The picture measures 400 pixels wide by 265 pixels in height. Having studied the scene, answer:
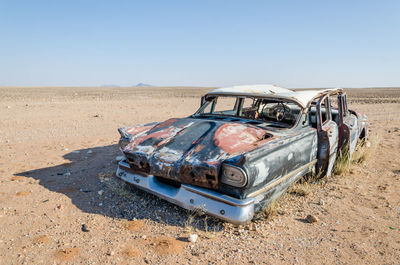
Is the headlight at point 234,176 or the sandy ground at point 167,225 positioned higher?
the headlight at point 234,176

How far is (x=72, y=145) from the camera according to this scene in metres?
6.67

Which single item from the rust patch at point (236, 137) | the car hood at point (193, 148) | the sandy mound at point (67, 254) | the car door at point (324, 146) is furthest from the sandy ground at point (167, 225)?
the rust patch at point (236, 137)

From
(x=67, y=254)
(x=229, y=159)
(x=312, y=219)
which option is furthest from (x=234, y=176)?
(x=67, y=254)

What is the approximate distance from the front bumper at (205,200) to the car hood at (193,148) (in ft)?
0.33

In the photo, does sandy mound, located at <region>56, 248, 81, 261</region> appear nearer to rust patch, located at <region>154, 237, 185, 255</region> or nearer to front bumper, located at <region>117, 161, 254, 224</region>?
rust patch, located at <region>154, 237, 185, 255</region>

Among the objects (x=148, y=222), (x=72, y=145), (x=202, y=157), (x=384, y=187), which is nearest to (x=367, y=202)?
(x=384, y=187)

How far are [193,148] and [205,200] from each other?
609 millimetres

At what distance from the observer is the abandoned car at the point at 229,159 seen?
279 centimetres

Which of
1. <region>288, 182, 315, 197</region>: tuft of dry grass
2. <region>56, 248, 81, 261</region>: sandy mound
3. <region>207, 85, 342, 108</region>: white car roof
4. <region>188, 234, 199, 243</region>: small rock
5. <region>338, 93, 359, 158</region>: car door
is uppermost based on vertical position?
<region>207, 85, 342, 108</region>: white car roof

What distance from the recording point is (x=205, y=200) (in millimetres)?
2873

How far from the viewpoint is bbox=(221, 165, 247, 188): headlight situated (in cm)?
269

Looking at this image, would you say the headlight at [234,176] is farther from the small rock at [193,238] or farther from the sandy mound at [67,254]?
the sandy mound at [67,254]

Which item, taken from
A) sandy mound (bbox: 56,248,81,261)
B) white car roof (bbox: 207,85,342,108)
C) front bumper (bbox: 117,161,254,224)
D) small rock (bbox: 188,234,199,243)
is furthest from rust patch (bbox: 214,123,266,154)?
sandy mound (bbox: 56,248,81,261)

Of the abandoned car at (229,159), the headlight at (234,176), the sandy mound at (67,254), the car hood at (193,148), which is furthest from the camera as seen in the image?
the car hood at (193,148)
